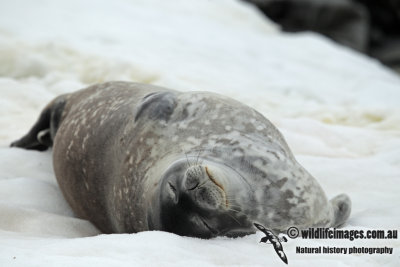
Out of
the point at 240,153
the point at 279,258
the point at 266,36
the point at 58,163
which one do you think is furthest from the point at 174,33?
the point at 279,258

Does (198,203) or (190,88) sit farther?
(190,88)

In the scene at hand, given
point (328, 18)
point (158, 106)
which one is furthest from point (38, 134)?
point (328, 18)

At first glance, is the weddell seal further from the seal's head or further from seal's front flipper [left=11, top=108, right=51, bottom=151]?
seal's front flipper [left=11, top=108, right=51, bottom=151]

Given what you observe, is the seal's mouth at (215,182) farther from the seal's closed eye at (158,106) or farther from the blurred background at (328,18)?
the blurred background at (328,18)

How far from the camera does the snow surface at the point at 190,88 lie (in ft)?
5.82

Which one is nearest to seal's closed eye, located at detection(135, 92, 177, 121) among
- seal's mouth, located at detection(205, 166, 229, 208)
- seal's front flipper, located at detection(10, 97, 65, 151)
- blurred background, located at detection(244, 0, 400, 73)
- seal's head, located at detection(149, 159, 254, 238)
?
seal's head, located at detection(149, 159, 254, 238)

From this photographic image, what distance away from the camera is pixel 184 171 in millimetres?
1857

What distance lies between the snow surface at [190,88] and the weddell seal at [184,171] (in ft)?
0.27

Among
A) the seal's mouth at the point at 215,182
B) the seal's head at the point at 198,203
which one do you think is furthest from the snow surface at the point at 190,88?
the seal's mouth at the point at 215,182

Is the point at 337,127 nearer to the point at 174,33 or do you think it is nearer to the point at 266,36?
the point at 174,33

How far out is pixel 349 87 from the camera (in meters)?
6.02

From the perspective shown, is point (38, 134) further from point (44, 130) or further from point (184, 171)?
point (184, 171)

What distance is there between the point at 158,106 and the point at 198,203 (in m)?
0.64

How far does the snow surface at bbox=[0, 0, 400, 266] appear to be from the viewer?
1.78 m
